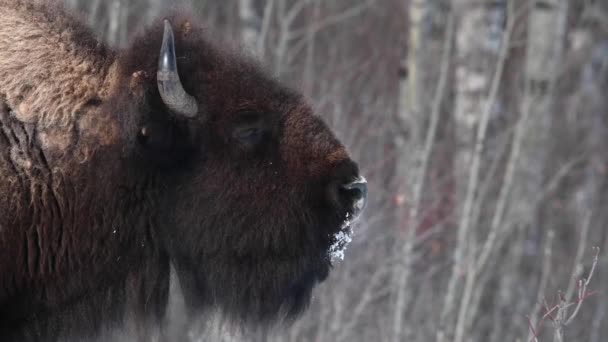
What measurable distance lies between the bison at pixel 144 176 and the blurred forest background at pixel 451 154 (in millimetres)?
297

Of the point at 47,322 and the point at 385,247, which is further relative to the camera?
the point at 385,247

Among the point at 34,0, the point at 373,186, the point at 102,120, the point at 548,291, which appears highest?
the point at 34,0

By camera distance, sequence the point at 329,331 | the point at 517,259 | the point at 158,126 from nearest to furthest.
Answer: the point at 158,126, the point at 329,331, the point at 517,259

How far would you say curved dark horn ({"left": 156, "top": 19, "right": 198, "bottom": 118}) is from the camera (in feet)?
11.3

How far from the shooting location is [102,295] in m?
3.71

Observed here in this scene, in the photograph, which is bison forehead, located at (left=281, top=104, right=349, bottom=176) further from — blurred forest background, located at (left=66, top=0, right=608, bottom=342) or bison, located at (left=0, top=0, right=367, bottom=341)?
blurred forest background, located at (left=66, top=0, right=608, bottom=342)

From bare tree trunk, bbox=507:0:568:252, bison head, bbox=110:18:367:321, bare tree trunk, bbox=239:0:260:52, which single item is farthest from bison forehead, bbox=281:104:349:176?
bare tree trunk, bbox=507:0:568:252

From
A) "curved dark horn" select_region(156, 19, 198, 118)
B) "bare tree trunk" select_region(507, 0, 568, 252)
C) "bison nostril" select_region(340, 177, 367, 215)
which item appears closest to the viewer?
"curved dark horn" select_region(156, 19, 198, 118)

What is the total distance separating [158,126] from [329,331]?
3.05m

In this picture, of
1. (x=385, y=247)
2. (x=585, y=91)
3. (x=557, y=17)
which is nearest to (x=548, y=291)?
(x=385, y=247)

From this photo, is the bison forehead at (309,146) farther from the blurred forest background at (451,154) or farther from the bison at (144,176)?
the blurred forest background at (451,154)

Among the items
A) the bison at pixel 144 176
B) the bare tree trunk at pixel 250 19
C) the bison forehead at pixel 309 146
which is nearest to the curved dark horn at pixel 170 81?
the bison at pixel 144 176

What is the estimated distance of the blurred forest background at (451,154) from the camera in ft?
20.8

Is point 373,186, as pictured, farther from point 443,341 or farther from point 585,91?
point 585,91
